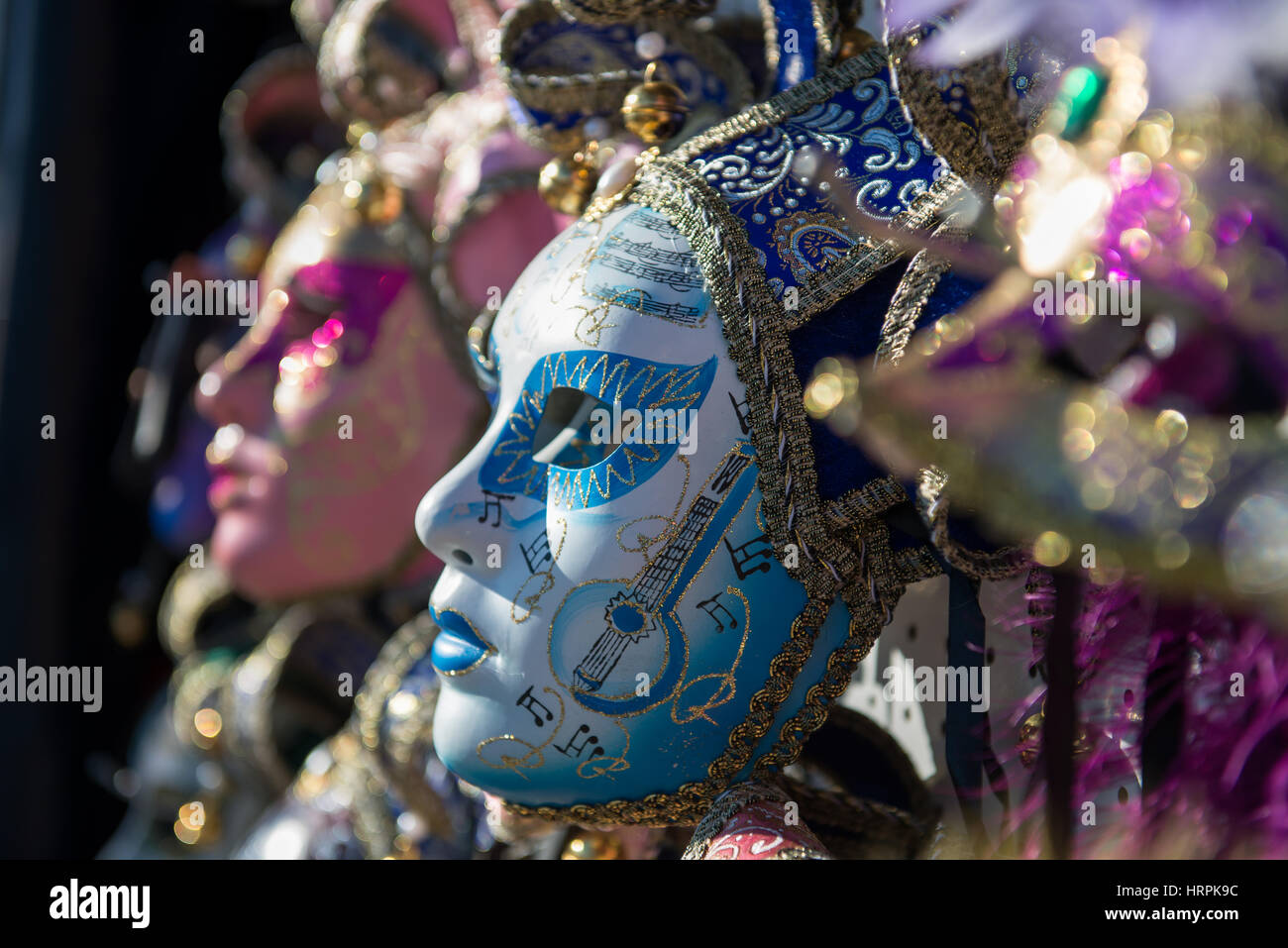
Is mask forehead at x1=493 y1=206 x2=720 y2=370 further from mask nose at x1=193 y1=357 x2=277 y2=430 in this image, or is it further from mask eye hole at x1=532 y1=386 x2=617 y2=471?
mask nose at x1=193 y1=357 x2=277 y2=430

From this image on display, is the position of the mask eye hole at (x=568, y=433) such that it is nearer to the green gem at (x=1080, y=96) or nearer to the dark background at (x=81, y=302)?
the green gem at (x=1080, y=96)

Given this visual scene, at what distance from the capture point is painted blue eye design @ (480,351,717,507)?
1.55 metres

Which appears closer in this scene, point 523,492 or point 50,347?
point 523,492

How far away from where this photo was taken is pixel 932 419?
3.99ft

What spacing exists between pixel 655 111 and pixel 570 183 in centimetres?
16

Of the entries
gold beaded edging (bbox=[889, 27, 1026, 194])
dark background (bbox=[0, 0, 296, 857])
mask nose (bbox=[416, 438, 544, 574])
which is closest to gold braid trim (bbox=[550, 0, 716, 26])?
gold beaded edging (bbox=[889, 27, 1026, 194])

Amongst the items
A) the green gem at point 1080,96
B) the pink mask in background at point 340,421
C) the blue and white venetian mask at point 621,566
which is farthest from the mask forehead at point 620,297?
the pink mask in background at point 340,421

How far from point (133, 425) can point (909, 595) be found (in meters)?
2.32

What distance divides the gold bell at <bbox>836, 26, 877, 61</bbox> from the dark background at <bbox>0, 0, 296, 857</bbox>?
2.24m

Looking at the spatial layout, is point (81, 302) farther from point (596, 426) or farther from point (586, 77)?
Answer: point (596, 426)

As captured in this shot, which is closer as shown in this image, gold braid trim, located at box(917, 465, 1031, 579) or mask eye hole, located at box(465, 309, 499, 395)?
gold braid trim, located at box(917, 465, 1031, 579)
